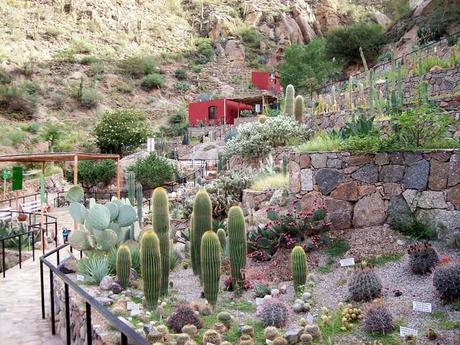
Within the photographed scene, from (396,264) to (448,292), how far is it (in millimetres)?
1285

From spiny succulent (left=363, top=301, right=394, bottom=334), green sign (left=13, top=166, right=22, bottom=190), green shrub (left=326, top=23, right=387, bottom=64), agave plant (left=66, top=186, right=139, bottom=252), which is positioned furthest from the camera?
green shrub (left=326, top=23, right=387, bottom=64)

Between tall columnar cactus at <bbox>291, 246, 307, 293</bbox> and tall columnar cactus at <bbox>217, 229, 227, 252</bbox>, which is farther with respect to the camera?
tall columnar cactus at <bbox>217, 229, 227, 252</bbox>

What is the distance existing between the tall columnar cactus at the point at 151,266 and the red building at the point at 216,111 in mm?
28209

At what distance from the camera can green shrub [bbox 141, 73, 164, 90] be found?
48.2 m

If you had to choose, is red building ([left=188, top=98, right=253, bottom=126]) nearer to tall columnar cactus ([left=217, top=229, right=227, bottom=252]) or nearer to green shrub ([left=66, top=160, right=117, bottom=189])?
green shrub ([left=66, top=160, right=117, bottom=189])

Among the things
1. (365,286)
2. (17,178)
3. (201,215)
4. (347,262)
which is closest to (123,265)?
(201,215)

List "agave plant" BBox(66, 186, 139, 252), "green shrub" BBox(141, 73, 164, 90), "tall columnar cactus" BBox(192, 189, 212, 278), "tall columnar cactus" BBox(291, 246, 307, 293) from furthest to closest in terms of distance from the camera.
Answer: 1. "green shrub" BBox(141, 73, 164, 90)
2. "agave plant" BBox(66, 186, 139, 252)
3. "tall columnar cactus" BBox(192, 189, 212, 278)
4. "tall columnar cactus" BBox(291, 246, 307, 293)

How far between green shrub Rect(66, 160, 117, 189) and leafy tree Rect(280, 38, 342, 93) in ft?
49.1

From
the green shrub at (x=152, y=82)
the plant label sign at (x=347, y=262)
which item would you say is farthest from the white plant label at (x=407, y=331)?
the green shrub at (x=152, y=82)

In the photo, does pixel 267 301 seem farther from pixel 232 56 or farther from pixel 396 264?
pixel 232 56

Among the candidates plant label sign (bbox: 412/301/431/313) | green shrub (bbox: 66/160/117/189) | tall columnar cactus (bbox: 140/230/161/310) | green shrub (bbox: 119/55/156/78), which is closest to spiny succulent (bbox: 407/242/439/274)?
plant label sign (bbox: 412/301/431/313)

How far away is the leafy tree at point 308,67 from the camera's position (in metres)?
34.5

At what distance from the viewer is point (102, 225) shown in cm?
823

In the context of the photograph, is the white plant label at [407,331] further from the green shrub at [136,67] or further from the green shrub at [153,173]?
the green shrub at [136,67]
